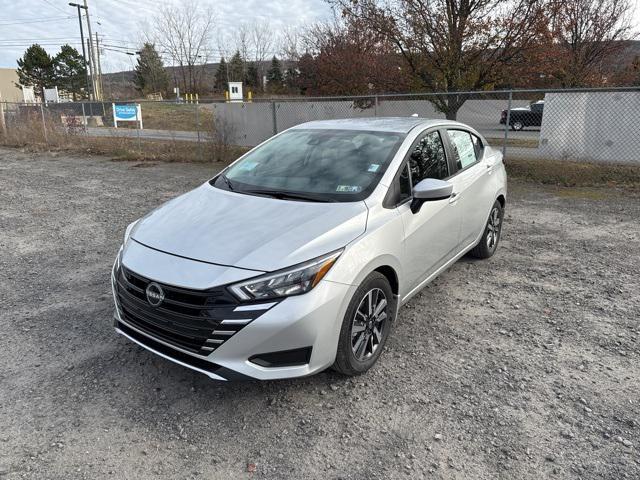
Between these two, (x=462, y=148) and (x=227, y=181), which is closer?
(x=227, y=181)

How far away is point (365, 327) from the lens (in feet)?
9.91

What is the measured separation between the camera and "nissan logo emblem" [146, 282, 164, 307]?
104 inches

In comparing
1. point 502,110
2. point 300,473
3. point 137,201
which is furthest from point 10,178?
point 502,110

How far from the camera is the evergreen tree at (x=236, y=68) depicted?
213 ft

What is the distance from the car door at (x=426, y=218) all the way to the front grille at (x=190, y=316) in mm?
1365

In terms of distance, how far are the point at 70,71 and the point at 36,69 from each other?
404cm

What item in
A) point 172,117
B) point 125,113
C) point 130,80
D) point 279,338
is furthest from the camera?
point 130,80

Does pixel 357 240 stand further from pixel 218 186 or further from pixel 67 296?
pixel 67 296

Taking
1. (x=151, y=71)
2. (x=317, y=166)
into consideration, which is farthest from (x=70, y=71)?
(x=317, y=166)

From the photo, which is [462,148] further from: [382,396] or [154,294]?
[154,294]

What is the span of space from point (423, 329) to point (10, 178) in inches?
441

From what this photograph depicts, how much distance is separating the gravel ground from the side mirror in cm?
105

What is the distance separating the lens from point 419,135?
3.84 meters

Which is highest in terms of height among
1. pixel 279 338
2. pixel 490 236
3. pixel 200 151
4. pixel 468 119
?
pixel 468 119
